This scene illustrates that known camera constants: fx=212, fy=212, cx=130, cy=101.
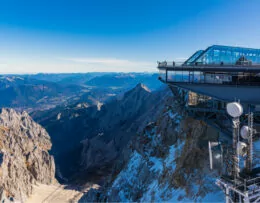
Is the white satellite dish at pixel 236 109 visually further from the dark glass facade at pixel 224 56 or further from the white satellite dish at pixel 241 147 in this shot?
the dark glass facade at pixel 224 56

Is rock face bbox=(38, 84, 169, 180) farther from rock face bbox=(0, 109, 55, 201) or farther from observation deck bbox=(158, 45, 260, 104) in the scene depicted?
observation deck bbox=(158, 45, 260, 104)

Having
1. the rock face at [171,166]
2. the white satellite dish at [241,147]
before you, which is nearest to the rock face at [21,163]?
the rock face at [171,166]

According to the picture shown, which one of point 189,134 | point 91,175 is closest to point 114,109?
point 91,175

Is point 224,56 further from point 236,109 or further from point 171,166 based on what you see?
point 236,109

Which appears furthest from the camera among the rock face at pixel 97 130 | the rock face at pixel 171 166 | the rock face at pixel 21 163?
the rock face at pixel 97 130

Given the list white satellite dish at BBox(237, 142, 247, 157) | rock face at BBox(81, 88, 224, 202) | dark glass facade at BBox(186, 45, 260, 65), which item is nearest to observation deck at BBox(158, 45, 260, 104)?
dark glass facade at BBox(186, 45, 260, 65)

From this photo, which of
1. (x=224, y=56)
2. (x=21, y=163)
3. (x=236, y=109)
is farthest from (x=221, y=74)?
(x=21, y=163)

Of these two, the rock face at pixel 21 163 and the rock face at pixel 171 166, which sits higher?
the rock face at pixel 171 166
